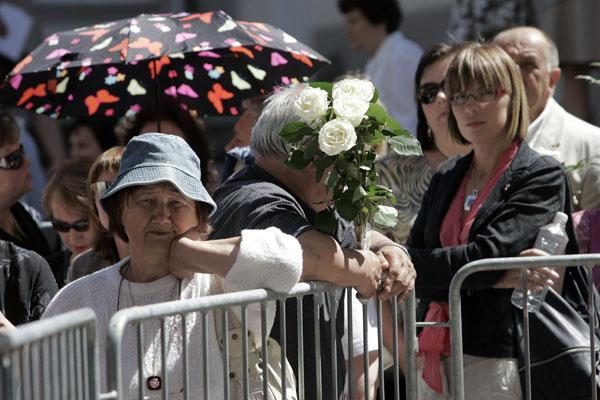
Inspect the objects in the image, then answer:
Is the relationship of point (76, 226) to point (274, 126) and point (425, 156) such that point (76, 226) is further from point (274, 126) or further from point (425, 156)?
point (274, 126)

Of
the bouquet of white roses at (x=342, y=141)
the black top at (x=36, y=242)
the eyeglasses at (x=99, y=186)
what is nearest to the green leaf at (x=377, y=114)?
the bouquet of white roses at (x=342, y=141)

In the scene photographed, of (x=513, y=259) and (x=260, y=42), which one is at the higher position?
(x=260, y=42)

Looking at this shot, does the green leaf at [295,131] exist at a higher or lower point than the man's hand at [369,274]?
higher

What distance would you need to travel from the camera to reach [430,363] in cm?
561

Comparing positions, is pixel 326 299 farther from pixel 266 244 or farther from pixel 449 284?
pixel 449 284

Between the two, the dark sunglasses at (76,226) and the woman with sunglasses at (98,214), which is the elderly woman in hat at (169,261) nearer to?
the woman with sunglasses at (98,214)

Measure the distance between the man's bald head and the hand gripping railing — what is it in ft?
5.75

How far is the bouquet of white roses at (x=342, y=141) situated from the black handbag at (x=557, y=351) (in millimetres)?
885

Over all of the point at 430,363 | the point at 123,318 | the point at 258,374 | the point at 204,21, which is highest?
the point at 204,21

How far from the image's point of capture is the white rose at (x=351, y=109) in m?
4.67

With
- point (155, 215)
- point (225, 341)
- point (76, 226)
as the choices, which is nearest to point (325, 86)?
point (155, 215)

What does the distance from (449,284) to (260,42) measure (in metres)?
1.64

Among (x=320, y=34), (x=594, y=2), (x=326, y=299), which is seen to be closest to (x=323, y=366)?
(x=326, y=299)

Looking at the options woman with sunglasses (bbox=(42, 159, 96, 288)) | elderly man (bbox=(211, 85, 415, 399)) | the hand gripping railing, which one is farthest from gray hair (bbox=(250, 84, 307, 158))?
woman with sunglasses (bbox=(42, 159, 96, 288))
